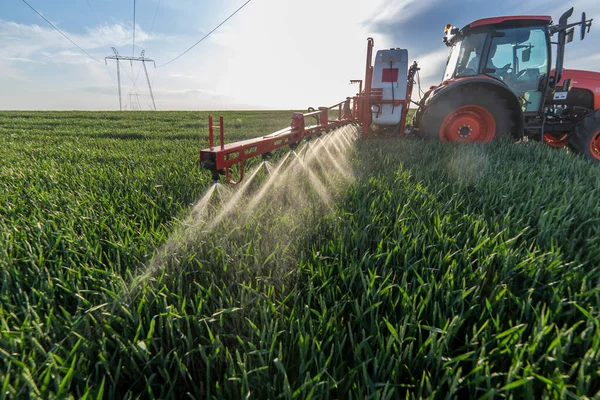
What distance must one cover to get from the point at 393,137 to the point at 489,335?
17.1ft

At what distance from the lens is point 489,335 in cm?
86

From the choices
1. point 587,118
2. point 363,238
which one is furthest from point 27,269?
point 587,118

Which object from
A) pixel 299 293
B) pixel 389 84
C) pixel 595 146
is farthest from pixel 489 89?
pixel 299 293

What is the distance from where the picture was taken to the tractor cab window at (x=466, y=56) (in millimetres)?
4785

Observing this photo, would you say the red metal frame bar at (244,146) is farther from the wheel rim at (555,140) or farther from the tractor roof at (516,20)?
the wheel rim at (555,140)

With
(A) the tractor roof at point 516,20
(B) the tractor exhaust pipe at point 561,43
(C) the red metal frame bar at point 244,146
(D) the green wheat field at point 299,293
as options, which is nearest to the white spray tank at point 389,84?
(C) the red metal frame bar at point 244,146

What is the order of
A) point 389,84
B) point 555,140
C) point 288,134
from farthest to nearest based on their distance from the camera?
point 389,84
point 555,140
point 288,134

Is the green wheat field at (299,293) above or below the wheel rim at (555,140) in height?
below

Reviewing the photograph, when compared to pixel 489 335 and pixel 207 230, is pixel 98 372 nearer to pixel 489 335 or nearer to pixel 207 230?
pixel 207 230

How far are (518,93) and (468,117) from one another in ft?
3.37

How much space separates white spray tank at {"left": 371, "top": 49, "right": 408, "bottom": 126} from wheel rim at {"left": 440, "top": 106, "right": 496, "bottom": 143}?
1.02 metres

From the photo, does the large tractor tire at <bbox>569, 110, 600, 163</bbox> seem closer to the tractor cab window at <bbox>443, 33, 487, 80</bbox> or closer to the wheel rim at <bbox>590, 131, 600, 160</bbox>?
the wheel rim at <bbox>590, 131, 600, 160</bbox>

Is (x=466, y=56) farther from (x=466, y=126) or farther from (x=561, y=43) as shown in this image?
(x=466, y=126)

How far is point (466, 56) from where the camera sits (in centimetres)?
510
